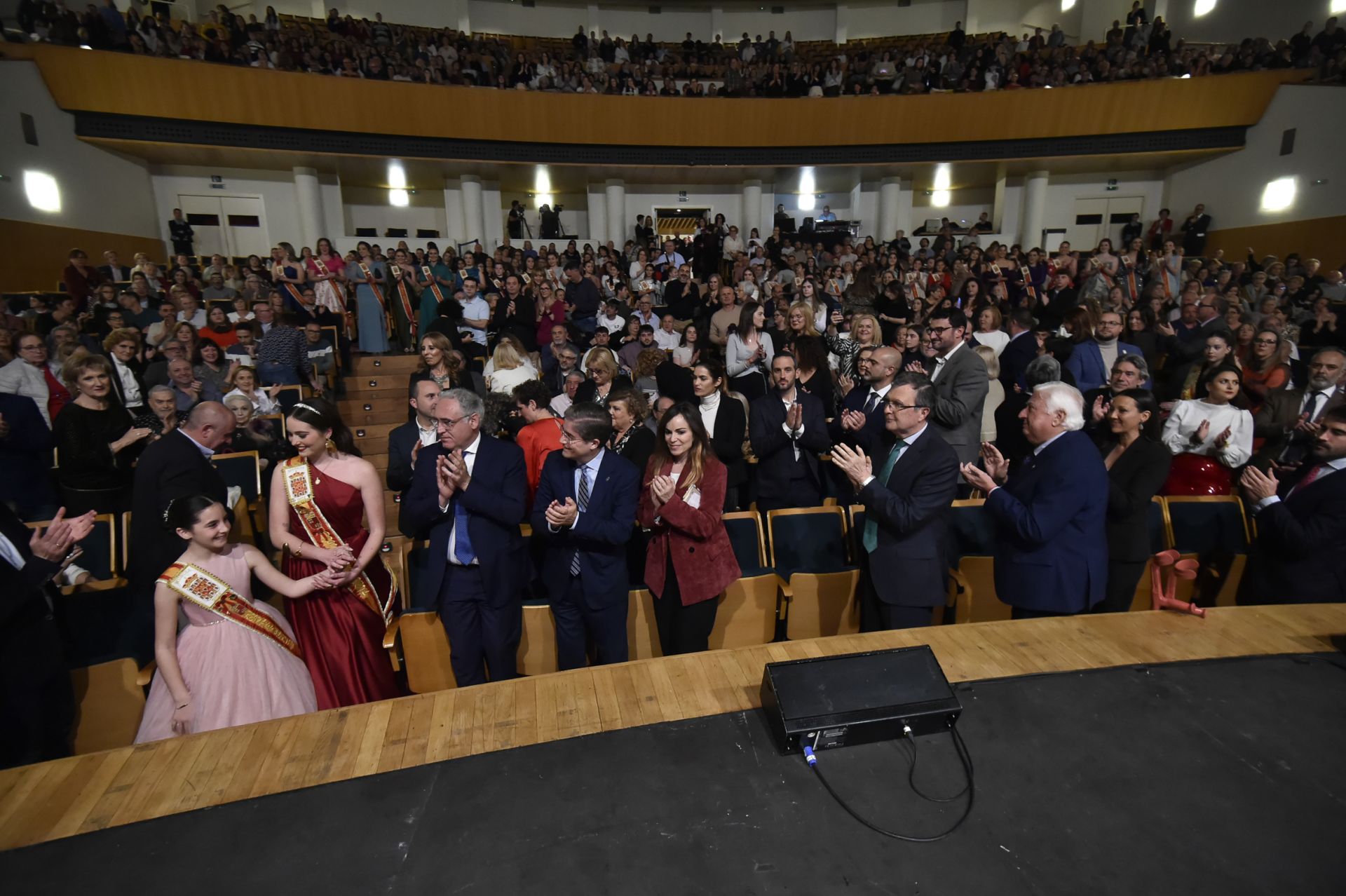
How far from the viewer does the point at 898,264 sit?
1113 centimetres

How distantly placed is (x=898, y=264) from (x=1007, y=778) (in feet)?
36.1

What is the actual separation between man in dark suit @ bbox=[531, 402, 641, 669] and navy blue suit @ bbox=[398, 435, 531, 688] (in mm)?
137

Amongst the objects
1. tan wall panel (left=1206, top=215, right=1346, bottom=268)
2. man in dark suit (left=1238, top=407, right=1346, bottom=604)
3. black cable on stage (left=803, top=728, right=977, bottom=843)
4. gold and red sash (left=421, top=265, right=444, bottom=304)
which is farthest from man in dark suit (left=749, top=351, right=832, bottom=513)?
tan wall panel (left=1206, top=215, right=1346, bottom=268)

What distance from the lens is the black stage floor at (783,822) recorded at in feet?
3.85

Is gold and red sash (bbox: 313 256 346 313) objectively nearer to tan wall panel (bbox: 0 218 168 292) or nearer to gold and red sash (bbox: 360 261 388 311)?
gold and red sash (bbox: 360 261 388 311)

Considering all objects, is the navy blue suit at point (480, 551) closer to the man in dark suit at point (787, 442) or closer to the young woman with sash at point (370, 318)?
the man in dark suit at point (787, 442)

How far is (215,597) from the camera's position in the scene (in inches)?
93.5

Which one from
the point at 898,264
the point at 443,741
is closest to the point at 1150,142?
the point at 898,264

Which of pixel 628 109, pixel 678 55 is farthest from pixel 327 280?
pixel 678 55

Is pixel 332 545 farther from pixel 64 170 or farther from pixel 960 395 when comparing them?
pixel 64 170

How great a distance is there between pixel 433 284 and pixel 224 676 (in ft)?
24.1

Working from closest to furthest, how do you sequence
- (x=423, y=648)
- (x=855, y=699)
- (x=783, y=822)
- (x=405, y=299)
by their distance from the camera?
(x=783, y=822)
(x=855, y=699)
(x=423, y=648)
(x=405, y=299)

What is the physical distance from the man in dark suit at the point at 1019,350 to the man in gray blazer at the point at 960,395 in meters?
1.29

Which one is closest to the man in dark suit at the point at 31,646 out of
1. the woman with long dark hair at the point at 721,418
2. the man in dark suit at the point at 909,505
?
the man in dark suit at the point at 909,505
